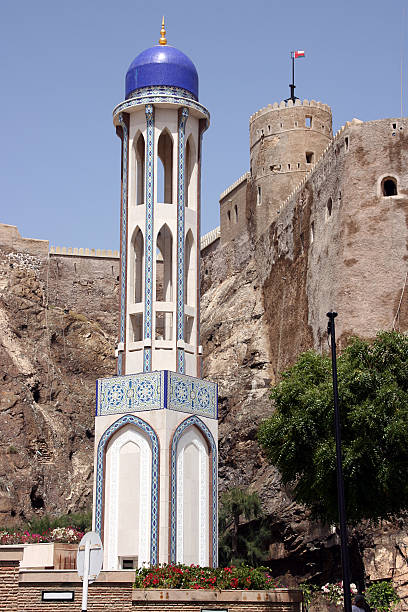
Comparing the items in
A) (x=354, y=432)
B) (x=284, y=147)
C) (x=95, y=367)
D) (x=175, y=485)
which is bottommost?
(x=175, y=485)

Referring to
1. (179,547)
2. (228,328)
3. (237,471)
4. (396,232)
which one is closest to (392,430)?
(179,547)

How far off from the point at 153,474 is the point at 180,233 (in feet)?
19.1

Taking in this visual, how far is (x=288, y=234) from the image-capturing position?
44.8 metres

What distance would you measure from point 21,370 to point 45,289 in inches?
243

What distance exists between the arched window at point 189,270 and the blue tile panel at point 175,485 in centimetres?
→ 313

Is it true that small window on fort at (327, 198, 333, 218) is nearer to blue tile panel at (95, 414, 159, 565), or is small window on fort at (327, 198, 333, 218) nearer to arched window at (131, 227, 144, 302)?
arched window at (131, 227, 144, 302)

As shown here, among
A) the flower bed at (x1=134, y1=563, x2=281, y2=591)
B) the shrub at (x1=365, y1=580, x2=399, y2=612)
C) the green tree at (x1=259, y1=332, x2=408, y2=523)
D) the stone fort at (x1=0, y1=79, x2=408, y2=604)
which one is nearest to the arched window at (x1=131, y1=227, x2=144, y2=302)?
the green tree at (x1=259, y1=332, x2=408, y2=523)

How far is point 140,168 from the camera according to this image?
78.0 ft

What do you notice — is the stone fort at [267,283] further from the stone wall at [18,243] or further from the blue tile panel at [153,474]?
the blue tile panel at [153,474]

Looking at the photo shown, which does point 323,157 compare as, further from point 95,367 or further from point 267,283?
point 95,367

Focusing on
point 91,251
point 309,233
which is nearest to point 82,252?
point 91,251

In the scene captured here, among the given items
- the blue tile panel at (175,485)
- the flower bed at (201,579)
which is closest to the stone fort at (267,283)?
the blue tile panel at (175,485)

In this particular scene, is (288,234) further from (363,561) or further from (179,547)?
(179,547)

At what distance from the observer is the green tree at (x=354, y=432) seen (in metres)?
20.3
